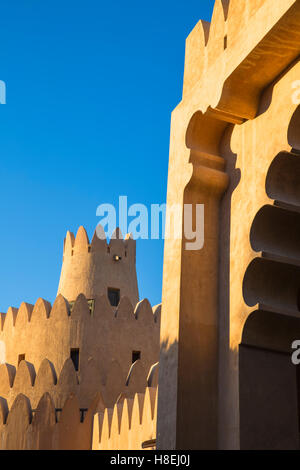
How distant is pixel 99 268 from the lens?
20469 mm

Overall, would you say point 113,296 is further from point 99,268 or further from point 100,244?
point 100,244

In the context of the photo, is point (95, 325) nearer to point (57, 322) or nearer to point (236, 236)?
point (57, 322)

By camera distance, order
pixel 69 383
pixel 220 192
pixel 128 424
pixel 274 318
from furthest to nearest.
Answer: pixel 69 383 → pixel 128 424 → pixel 220 192 → pixel 274 318

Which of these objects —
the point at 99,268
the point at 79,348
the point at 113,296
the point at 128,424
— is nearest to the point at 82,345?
the point at 79,348

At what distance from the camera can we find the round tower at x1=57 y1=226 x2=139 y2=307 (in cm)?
2034

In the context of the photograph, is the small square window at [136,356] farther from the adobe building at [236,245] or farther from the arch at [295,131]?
the arch at [295,131]

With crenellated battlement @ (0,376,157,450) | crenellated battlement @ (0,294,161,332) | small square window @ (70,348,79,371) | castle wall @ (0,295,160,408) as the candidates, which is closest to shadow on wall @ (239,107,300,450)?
crenellated battlement @ (0,376,157,450)

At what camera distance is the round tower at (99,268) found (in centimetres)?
2034

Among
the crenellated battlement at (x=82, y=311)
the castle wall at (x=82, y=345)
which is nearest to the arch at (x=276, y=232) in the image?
the castle wall at (x=82, y=345)

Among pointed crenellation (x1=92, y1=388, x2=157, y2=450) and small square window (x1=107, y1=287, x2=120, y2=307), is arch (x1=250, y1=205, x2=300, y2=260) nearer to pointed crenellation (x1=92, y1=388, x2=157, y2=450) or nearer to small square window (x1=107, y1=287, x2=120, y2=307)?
pointed crenellation (x1=92, y1=388, x2=157, y2=450)

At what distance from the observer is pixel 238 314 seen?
5.72m

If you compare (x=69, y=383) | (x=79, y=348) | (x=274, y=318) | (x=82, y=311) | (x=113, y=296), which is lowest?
(x=274, y=318)
